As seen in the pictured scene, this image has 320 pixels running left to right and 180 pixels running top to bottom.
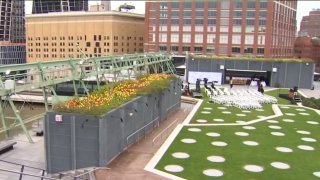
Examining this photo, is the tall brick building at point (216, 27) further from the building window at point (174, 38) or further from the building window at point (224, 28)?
the building window at point (224, 28)

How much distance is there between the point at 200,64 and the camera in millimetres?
51656

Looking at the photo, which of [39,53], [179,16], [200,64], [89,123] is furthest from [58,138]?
[39,53]

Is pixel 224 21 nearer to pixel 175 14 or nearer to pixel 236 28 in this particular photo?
pixel 236 28

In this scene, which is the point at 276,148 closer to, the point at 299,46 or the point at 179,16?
the point at 179,16

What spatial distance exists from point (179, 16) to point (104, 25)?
3439cm

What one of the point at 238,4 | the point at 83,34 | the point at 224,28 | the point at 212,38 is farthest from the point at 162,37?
the point at 83,34

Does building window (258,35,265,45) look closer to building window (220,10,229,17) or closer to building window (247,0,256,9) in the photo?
building window (247,0,256,9)

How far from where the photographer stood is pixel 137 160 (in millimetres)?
17922

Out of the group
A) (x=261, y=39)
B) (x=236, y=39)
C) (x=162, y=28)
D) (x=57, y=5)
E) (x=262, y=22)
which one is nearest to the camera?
(x=262, y=22)

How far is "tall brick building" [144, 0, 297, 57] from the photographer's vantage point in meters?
93.7

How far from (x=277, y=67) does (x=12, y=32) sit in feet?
445

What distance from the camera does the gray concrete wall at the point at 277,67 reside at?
48531 mm

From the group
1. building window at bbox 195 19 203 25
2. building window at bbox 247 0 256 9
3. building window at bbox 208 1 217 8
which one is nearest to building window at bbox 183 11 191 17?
building window at bbox 195 19 203 25

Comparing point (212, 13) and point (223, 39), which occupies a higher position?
point (212, 13)
